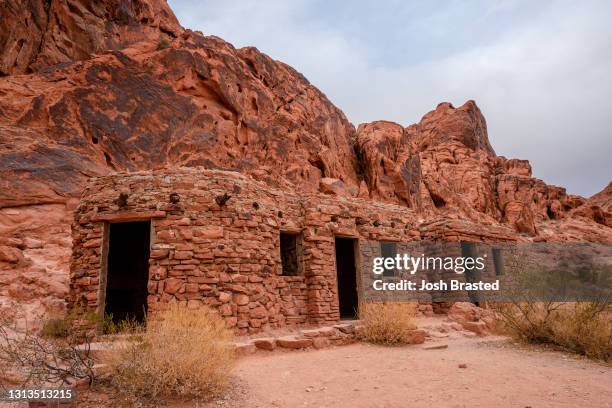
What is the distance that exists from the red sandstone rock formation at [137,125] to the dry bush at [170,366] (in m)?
6.17

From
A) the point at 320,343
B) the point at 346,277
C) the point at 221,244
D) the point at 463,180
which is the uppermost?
the point at 463,180

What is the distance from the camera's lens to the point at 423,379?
5.43 m

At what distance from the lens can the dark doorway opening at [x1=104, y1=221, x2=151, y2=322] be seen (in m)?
12.1

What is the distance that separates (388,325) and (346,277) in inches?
232

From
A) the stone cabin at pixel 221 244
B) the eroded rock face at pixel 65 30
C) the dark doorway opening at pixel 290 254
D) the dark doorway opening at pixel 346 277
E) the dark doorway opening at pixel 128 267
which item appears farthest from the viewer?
the eroded rock face at pixel 65 30

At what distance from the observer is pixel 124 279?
12.2 meters

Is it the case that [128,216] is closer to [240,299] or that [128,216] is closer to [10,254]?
[240,299]

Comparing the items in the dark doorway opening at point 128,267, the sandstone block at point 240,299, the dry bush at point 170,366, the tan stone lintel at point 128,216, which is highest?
the tan stone lintel at point 128,216

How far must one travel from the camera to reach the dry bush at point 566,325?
6.87 meters

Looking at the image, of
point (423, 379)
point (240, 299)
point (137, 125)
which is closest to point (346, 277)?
point (240, 299)

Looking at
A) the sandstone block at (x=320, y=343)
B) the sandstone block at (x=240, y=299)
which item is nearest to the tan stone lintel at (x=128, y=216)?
the sandstone block at (x=240, y=299)

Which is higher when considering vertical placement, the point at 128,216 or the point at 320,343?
the point at 128,216

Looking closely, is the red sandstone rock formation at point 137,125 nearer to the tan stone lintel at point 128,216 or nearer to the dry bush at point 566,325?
the tan stone lintel at point 128,216

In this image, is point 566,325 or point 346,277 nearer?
point 566,325
